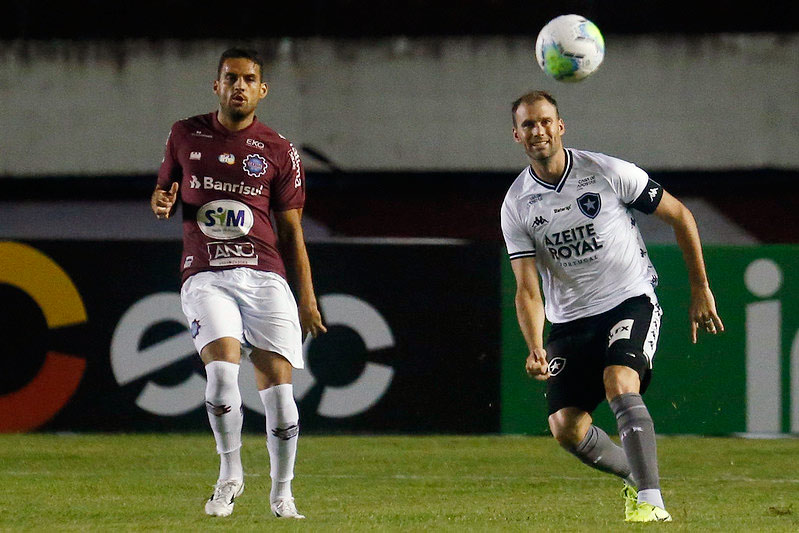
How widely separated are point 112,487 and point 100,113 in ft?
36.2

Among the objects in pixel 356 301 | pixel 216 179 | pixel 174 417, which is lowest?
pixel 174 417

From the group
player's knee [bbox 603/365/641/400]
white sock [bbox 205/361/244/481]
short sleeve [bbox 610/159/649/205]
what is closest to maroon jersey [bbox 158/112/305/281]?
white sock [bbox 205/361/244/481]

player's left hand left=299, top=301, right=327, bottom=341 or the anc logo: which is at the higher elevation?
player's left hand left=299, top=301, right=327, bottom=341

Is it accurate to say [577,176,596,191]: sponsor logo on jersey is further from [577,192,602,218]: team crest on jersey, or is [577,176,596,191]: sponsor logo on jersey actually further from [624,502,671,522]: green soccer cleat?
[624,502,671,522]: green soccer cleat

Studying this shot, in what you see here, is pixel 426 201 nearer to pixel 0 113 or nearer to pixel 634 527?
pixel 0 113

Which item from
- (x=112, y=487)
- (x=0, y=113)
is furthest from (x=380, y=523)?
(x=0, y=113)

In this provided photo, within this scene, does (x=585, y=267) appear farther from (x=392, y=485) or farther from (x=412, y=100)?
(x=412, y=100)

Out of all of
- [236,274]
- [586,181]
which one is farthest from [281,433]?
[586,181]

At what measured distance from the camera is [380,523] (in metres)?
6.45

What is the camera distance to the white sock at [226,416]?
260 inches

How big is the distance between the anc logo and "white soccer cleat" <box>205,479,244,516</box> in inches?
203

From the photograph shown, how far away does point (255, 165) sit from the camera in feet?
22.2

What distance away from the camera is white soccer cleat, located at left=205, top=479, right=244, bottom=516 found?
21.7 feet

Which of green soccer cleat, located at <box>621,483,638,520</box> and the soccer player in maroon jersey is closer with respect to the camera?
green soccer cleat, located at <box>621,483,638,520</box>
